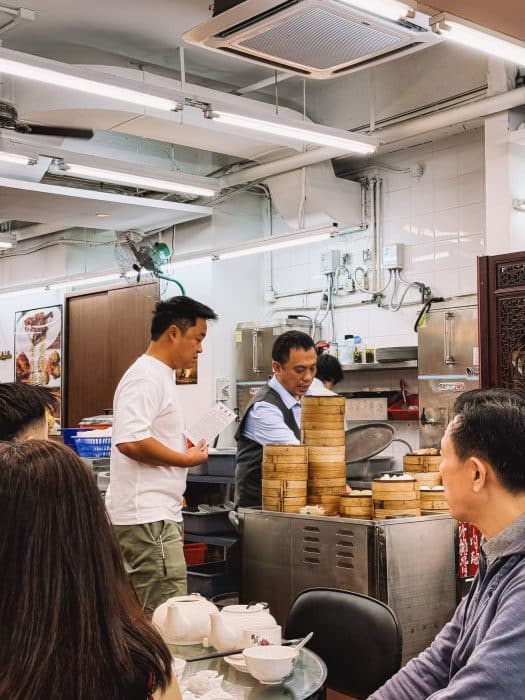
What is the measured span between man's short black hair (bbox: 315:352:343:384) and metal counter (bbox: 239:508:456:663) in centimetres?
243

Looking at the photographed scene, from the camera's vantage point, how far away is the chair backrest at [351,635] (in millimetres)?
2805

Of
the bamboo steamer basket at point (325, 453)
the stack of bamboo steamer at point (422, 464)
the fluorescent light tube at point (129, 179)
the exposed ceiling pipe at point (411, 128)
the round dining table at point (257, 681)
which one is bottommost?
the round dining table at point (257, 681)

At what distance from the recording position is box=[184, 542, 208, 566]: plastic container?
242 inches

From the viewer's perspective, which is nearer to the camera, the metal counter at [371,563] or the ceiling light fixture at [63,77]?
the metal counter at [371,563]

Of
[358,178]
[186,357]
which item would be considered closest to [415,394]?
[358,178]

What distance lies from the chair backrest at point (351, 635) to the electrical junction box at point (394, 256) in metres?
5.46

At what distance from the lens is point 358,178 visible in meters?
8.79

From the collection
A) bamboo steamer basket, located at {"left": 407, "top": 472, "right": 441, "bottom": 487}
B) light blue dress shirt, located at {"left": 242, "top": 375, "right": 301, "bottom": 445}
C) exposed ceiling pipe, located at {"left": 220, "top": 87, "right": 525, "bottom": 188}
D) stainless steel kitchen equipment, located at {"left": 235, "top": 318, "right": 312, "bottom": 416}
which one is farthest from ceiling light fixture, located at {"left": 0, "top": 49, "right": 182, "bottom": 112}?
stainless steel kitchen equipment, located at {"left": 235, "top": 318, "right": 312, "bottom": 416}

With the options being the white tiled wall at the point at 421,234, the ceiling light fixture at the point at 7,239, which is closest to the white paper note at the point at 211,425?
the white tiled wall at the point at 421,234

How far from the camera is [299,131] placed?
19.7ft

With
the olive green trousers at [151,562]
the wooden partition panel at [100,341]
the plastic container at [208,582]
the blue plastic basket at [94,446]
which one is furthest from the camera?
the wooden partition panel at [100,341]

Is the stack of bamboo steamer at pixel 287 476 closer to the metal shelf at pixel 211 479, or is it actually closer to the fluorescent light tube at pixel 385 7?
the fluorescent light tube at pixel 385 7

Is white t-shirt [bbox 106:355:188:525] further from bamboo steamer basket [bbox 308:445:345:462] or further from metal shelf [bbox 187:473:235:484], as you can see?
metal shelf [bbox 187:473:235:484]

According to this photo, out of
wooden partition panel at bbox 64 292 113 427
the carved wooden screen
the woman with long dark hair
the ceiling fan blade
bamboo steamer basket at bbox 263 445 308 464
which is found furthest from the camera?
wooden partition panel at bbox 64 292 113 427
